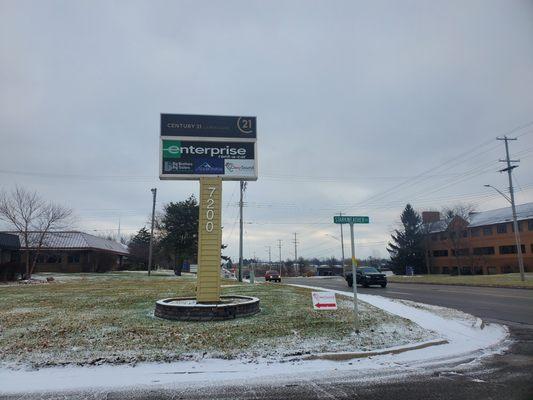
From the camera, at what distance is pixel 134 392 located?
6.22 m

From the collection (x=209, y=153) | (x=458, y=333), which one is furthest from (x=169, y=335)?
(x=458, y=333)

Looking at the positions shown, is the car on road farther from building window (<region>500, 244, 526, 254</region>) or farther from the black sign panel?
building window (<region>500, 244, 526, 254</region>)

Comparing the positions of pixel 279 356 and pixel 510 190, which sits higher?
pixel 510 190

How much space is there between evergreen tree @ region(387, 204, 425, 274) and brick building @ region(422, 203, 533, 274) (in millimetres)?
2291

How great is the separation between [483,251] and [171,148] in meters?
64.1

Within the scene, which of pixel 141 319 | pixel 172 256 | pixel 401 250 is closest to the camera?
pixel 141 319

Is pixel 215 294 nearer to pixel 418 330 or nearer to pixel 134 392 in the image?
pixel 418 330

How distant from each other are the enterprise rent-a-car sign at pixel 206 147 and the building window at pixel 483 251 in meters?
61.4

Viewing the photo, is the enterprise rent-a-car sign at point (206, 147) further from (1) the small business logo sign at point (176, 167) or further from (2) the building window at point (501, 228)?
(2) the building window at point (501, 228)

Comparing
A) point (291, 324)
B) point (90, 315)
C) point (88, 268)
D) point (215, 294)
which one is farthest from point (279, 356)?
point (88, 268)

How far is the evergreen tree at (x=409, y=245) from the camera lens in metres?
71.9

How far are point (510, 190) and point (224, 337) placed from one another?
3361 cm

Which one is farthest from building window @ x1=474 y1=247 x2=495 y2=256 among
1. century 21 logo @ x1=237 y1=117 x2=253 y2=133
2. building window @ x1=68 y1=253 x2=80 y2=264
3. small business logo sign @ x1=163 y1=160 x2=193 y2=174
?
small business logo sign @ x1=163 y1=160 x2=193 y2=174

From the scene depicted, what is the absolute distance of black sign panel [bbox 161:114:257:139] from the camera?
45.6 feet
